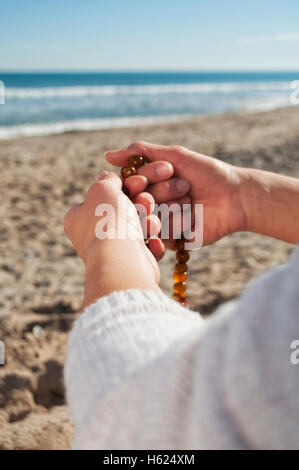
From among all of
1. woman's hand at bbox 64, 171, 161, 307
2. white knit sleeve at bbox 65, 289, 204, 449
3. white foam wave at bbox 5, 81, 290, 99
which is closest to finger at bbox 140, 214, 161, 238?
woman's hand at bbox 64, 171, 161, 307

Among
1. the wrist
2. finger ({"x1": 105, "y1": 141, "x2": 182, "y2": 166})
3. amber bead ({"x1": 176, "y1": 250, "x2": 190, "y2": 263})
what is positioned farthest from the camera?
finger ({"x1": 105, "y1": 141, "x2": 182, "y2": 166})

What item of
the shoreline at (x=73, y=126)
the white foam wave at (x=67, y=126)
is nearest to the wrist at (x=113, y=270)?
the shoreline at (x=73, y=126)

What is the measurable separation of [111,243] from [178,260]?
756mm

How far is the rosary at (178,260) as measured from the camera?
1599mm

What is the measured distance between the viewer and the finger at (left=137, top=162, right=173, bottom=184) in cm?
172

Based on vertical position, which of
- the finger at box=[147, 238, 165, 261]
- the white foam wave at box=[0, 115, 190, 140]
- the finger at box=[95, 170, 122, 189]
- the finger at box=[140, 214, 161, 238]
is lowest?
the finger at box=[147, 238, 165, 261]

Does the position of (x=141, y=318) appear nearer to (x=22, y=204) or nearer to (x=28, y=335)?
(x=28, y=335)

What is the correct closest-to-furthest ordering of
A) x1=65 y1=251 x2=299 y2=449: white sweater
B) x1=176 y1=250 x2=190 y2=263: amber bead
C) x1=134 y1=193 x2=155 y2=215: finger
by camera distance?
x1=65 y1=251 x2=299 y2=449: white sweater < x1=134 y1=193 x2=155 y2=215: finger < x1=176 y1=250 x2=190 y2=263: amber bead

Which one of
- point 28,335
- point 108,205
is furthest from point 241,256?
point 108,205

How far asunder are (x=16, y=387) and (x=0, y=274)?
141cm

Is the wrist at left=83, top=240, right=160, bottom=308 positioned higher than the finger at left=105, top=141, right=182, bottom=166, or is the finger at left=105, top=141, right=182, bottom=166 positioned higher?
the finger at left=105, top=141, right=182, bottom=166

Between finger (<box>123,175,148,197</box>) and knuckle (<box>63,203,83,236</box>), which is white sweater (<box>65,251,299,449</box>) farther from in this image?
finger (<box>123,175,148,197</box>)

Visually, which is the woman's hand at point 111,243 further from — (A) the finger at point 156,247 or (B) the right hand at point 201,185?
(B) the right hand at point 201,185

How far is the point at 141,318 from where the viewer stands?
72 centimetres
